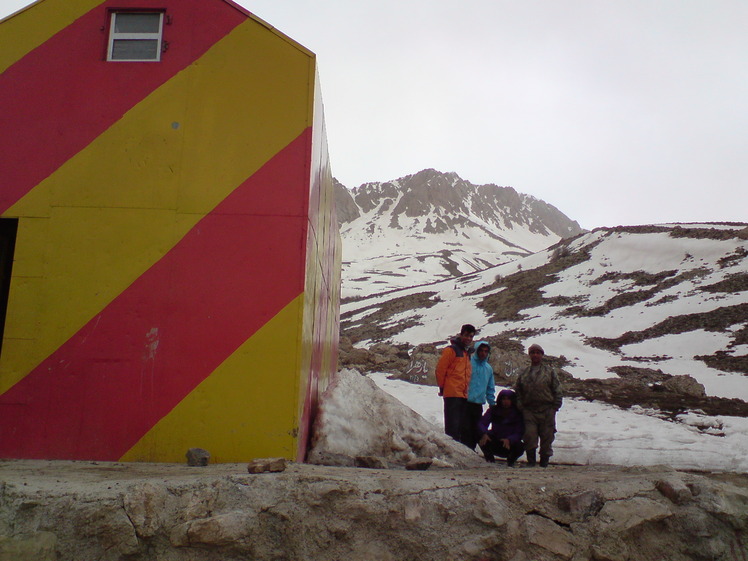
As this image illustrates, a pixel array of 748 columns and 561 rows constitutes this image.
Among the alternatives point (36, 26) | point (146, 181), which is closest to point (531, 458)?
point (146, 181)

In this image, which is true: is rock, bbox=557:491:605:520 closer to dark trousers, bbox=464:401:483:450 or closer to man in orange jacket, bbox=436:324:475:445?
man in orange jacket, bbox=436:324:475:445

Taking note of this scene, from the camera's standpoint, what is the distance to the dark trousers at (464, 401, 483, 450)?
619cm

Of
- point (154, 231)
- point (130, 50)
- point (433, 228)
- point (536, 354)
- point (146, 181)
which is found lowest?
point (536, 354)

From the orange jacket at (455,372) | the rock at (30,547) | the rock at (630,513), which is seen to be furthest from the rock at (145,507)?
the orange jacket at (455,372)

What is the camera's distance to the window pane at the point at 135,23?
451cm

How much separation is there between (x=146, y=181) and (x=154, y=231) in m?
0.40

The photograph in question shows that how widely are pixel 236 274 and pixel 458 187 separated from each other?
172 metres

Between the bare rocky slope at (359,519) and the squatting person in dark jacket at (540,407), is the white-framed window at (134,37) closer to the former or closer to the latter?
the bare rocky slope at (359,519)

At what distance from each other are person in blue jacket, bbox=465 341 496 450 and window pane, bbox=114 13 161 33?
4421 millimetres

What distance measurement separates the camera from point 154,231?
407 cm

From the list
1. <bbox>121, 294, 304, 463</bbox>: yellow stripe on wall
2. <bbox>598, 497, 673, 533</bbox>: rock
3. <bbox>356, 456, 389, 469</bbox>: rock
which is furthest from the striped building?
<bbox>598, 497, 673, 533</bbox>: rock

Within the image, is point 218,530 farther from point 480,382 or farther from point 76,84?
point 480,382

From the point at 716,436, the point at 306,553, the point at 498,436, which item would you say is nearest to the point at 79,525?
the point at 306,553

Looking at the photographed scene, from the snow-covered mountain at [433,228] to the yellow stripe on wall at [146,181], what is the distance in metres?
59.4
